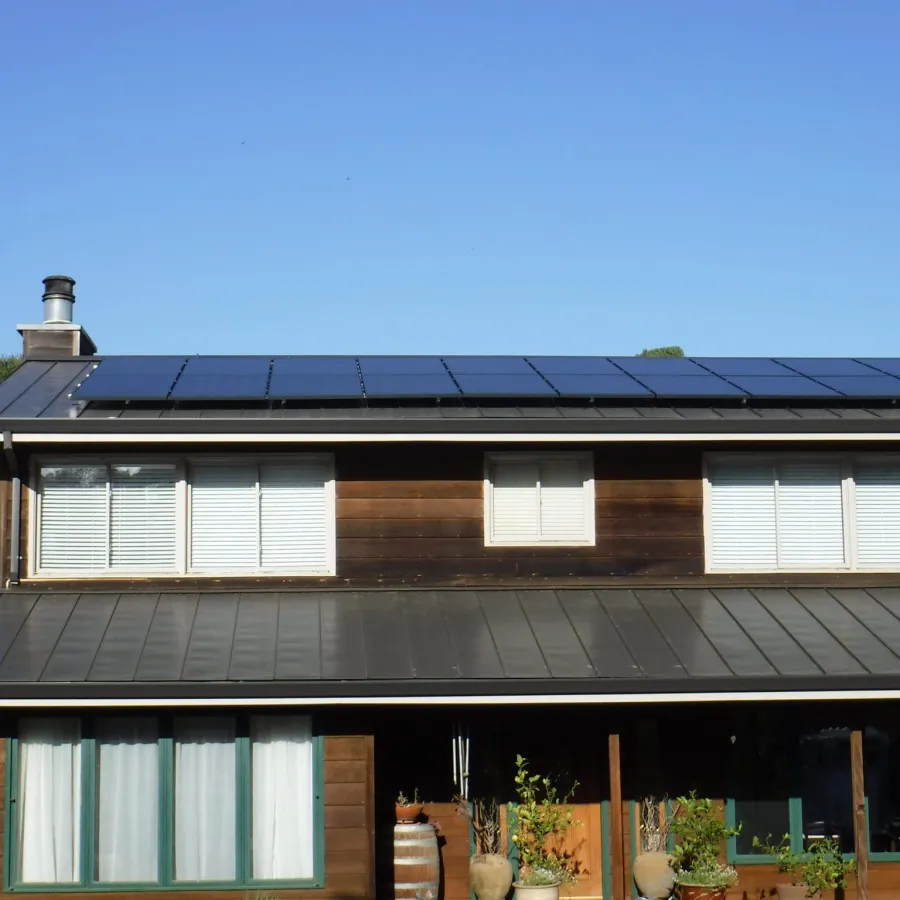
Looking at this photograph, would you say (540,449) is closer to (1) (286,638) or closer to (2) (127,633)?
(1) (286,638)


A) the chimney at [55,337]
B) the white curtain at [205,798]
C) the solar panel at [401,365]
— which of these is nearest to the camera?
the white curtain at [205,798]

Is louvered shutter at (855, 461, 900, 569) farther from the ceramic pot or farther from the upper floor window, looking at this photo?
the ceramic pot

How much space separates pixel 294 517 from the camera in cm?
1545

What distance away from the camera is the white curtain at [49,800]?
43.6 feet

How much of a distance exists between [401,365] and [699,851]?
7689mm

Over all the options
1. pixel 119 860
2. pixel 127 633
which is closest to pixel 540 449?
pixel 127 633

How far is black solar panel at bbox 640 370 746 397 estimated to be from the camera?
643 inches

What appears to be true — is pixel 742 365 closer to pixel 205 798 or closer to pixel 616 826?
pixel 616 826

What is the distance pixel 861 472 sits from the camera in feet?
53.1

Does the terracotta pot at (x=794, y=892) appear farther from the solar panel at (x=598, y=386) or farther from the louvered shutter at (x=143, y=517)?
the louvered shutter at (x=143, y=517)

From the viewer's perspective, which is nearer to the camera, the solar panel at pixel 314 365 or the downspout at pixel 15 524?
the downspout at pixel 15 524

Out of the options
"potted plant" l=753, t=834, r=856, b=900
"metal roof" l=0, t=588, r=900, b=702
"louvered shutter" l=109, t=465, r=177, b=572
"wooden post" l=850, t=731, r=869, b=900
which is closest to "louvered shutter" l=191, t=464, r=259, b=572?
"louvered shutter" l=109, t=465, r=177, b=572

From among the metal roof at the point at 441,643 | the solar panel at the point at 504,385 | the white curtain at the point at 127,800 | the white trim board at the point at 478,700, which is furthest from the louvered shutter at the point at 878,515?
the white curtain at the point at 127,800

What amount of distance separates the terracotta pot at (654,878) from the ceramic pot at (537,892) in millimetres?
1052
